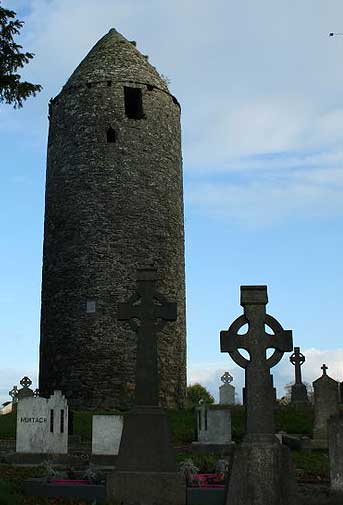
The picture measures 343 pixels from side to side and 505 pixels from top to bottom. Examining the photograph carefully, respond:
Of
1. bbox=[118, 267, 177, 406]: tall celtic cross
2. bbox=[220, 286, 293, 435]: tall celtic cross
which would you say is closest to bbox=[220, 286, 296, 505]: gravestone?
bbox=[220, 286, 293, 435]: tall celtic cross

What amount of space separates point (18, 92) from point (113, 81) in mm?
11600

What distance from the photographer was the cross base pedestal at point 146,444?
284 inches

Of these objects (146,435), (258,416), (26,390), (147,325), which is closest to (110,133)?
(26,390)

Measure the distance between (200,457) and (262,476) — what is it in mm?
4460

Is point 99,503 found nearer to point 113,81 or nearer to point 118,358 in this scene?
point 118,358

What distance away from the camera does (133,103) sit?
2272cm

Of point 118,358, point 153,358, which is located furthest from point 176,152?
point 153,358

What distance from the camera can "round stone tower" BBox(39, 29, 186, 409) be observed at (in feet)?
65.4

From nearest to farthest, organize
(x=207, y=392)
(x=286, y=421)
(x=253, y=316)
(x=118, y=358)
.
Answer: (x=253, y=316) → (x=286, y=421) → (x=118, y=358) → (x=207, y=392)

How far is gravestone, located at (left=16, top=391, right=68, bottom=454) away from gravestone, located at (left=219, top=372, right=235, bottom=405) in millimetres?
10497

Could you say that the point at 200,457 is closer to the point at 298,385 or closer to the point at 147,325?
the point at 147,325

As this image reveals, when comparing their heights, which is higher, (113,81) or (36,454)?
(113,81)

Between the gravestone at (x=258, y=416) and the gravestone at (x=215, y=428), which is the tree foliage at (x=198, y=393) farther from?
the gravestone at (x=258, y=416)

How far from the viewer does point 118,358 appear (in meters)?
19.8
